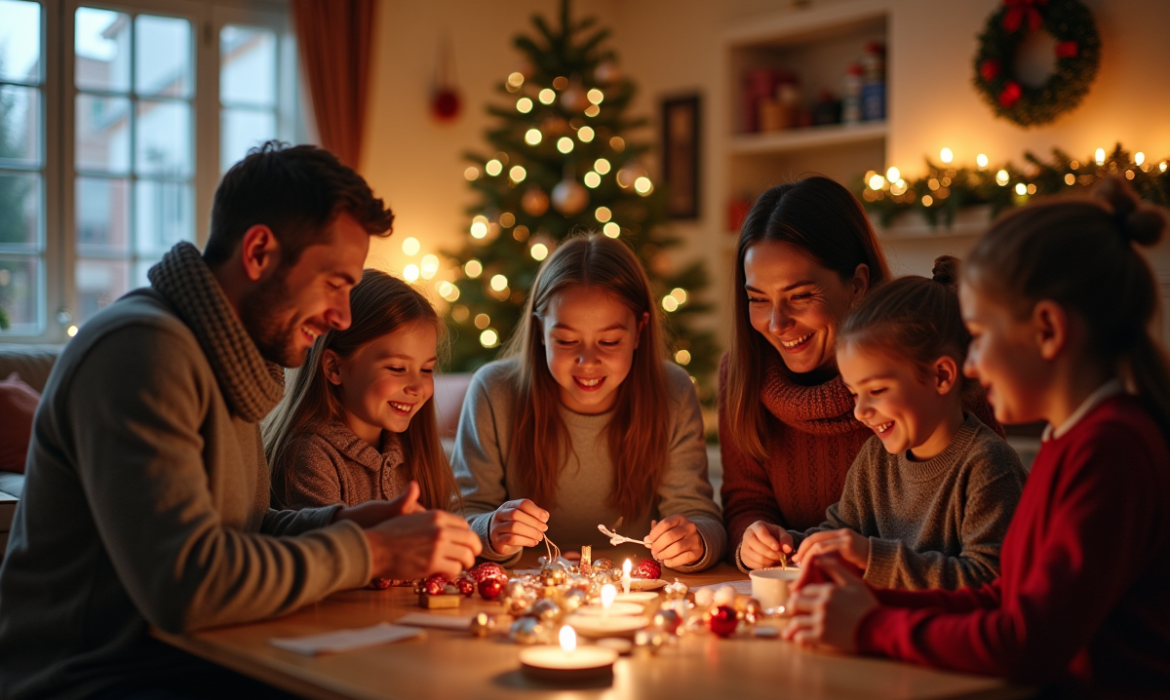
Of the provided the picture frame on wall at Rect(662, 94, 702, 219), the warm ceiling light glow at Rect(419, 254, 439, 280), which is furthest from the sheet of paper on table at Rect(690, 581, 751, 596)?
the picture frame on wall at Rect(662, 94, 702, 219)

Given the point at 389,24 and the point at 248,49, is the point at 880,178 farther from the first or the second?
the point at 248,49

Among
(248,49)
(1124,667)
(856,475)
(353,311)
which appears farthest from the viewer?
(248,49)

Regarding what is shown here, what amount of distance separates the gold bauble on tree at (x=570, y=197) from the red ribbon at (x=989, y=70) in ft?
6.81

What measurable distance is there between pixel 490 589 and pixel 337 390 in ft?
2.48

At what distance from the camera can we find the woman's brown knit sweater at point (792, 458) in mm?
2277

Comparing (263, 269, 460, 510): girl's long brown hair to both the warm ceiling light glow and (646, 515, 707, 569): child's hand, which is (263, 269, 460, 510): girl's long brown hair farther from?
the warm ceiling light glow

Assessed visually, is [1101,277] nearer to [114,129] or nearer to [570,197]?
[570,197]

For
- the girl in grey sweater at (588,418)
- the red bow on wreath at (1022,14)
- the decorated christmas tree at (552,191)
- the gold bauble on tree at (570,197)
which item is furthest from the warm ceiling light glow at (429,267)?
the girl in grey sweater at (588,418)

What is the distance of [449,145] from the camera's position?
22.4 ft

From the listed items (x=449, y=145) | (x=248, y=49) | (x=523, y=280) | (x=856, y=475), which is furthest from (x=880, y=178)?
(x=856, y=475)

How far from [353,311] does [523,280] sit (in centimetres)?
320

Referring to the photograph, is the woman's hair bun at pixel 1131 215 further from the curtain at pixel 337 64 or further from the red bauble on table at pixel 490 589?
the curtain at pixel 337 64

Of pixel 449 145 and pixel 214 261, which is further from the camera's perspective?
pixel 449 145

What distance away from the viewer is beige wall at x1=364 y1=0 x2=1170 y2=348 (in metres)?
5.01
